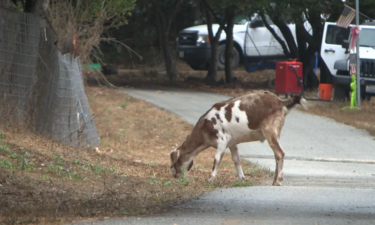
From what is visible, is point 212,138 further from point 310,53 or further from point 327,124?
point 310,53

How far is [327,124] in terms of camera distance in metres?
17.7

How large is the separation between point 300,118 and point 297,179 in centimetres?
781

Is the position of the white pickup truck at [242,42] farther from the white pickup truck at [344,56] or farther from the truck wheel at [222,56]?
the white pickup truck at [344,56]

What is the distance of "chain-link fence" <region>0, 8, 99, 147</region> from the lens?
35.5ft

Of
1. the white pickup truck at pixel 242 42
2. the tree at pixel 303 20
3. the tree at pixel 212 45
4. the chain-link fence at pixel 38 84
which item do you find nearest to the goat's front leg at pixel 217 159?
the chain-link fence at pixel 38 84

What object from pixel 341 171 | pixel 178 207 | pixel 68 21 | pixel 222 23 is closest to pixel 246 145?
pixel 341 171

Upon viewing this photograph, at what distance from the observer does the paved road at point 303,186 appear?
6980 millimetres

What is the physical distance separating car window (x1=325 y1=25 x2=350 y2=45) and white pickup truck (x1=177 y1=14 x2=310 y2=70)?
254 inches

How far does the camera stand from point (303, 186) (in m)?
9.81

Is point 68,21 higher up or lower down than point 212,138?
higher up

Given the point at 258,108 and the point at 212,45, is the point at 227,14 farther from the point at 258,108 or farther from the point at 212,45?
the point at 258,108

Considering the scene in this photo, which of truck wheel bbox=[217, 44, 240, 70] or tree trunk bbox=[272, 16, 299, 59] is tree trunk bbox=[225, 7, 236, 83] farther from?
truck wheel bbox=[217, 44, 240, 70]

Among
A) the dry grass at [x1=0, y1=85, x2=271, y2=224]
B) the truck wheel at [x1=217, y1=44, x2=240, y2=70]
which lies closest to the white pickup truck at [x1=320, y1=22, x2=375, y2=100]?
the dry grass at [x1=0, y1=85, x2=271, y2=224]

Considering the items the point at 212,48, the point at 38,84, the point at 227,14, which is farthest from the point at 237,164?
the point at 212,48
